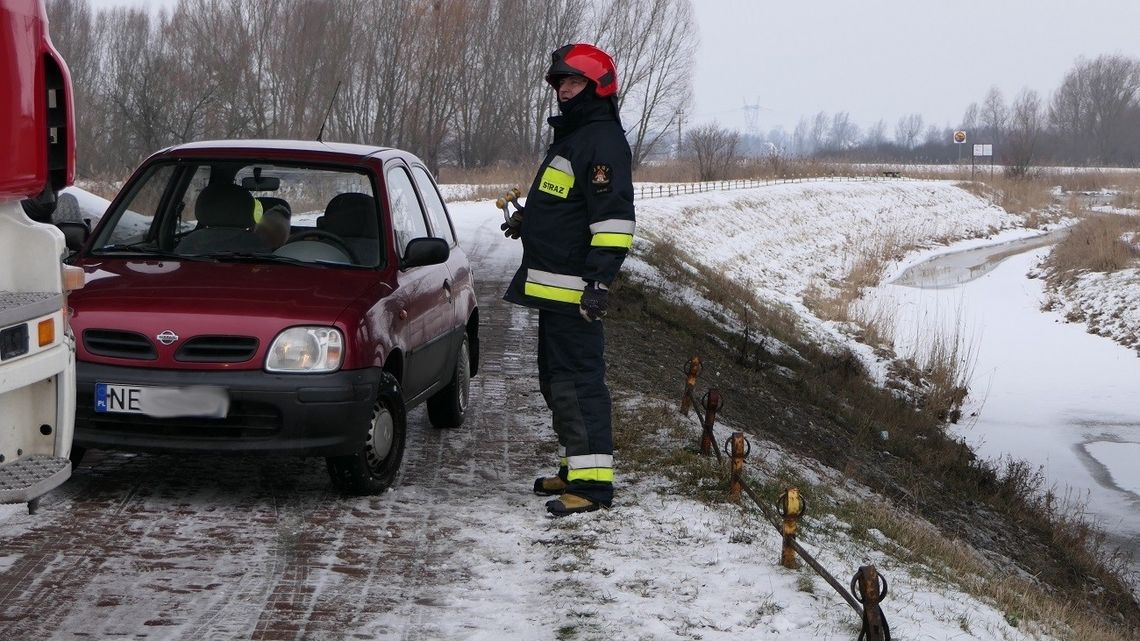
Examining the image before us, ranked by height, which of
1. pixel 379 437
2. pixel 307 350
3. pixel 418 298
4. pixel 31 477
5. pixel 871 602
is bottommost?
pixel 871 602

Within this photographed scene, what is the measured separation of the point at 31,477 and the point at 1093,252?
3447 centimetres

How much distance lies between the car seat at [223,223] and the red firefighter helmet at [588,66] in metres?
1.92

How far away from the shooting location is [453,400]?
794 cm

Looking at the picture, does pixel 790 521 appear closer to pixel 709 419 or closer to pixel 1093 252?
pixel 709 419

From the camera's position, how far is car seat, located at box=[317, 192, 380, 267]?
6680 millimetres

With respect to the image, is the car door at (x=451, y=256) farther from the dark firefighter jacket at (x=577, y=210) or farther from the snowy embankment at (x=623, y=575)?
the dark firefighter jacket at (x=577, y=210)

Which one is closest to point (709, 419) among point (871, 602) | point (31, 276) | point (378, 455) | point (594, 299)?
point (594, 299)

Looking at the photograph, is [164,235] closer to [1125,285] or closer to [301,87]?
[1125,285]

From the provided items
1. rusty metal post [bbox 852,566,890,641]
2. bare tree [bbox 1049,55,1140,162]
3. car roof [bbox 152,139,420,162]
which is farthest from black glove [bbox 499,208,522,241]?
bare tree [bbox 1049,55,1140,162]

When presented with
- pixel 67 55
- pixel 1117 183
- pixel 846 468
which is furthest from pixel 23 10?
pixel 1117 183

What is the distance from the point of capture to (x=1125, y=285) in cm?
2955

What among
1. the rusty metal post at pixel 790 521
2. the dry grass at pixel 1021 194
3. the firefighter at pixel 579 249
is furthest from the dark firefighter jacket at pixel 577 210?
the dry grass at pixel 1021 194

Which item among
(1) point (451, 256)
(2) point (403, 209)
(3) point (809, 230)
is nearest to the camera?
(2) point (403, 209)

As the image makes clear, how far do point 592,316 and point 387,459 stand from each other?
1.36 metres
